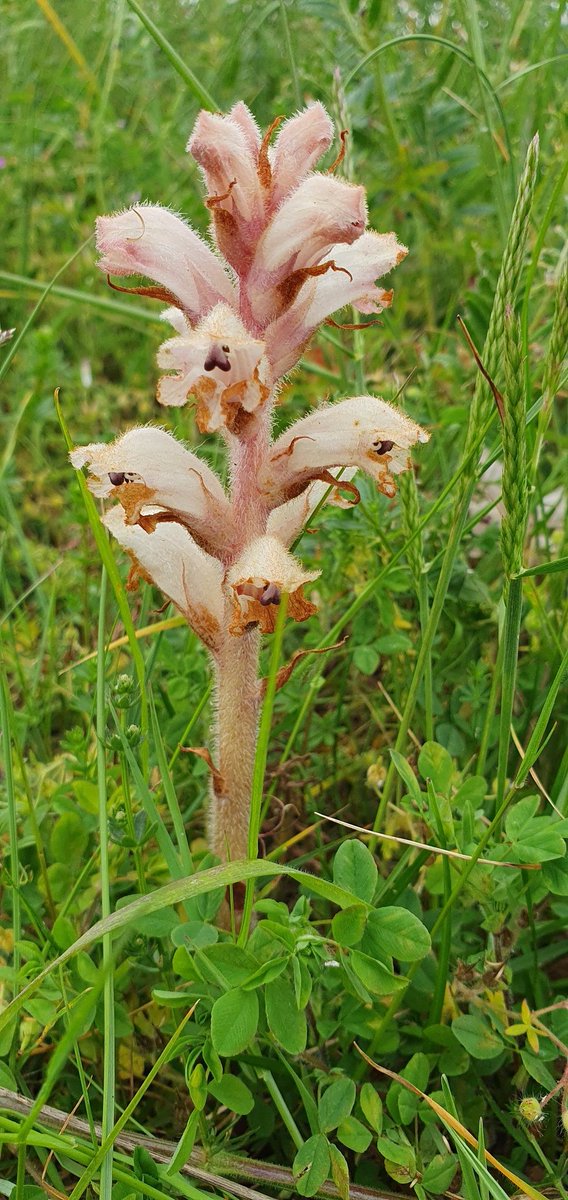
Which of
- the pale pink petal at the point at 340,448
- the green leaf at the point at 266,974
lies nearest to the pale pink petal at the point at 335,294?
the pale pink petal at the point at 340,448

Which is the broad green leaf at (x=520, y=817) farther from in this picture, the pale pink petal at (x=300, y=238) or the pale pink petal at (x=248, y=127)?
the pale pink petal at (x=248, y=127)

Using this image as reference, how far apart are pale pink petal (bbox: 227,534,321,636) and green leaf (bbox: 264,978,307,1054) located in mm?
497

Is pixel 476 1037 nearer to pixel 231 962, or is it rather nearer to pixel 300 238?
pixel 231 962

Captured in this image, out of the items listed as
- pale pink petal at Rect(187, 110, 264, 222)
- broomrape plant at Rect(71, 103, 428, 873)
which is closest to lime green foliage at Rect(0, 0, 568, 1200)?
broomrape plant at Rect(71, 103, 428, 873)

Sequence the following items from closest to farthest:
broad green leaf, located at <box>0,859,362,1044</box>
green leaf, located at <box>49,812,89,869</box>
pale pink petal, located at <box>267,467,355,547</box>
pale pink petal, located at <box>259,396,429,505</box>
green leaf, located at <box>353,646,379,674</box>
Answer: broad green leaf, located at <box>0,859,362,1044</box> → pale pink petal, located at <box>259,396,429,505</box> → pale pink petal, located at <box>267,467,355,547</box> → green leaf, located at <box>49,812,89,869</box> → green leaf, located at <box>353,646,379,674</box>

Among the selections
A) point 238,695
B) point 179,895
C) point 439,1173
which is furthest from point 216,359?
point 439,1173

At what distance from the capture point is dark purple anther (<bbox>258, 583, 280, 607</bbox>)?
144 centimetres

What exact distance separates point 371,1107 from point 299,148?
1405 millimetres

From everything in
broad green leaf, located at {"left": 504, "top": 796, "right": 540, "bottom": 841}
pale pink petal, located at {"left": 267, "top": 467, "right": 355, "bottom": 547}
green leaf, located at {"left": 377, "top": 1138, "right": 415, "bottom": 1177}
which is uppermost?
pale pink petal, located at {"left": 267, "top": 467, "right": 355, "bottom": 547}

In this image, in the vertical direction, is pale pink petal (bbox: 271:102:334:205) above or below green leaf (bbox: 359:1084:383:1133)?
above

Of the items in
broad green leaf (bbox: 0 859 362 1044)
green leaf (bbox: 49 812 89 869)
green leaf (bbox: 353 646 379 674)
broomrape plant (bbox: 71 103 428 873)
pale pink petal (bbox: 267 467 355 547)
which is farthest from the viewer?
green leaf (bbox: 353 646 379 674)

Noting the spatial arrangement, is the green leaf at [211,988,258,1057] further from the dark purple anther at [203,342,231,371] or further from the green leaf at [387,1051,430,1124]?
the dark purple anther at [203,342,231,371]

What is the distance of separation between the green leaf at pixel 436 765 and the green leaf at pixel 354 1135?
0.50 metres

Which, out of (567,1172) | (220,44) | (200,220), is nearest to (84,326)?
(200,220)
